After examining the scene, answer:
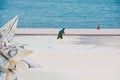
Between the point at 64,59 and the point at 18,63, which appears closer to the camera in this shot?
the point at 18,63

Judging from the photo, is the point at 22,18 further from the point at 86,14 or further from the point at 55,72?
the point at 55,72

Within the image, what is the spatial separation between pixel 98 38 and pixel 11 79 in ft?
61.2

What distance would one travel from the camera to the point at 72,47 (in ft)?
87.1

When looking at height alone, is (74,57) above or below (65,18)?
below

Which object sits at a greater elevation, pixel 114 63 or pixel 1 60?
pixel 1 60

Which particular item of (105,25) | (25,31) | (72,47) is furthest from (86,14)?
(72,47)

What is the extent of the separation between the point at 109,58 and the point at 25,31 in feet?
35.3

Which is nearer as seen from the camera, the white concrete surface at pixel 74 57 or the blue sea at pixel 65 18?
the white concrete surface at pixel 74 57

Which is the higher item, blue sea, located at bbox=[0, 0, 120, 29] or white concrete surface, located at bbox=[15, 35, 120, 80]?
blue sea, located at bbox=[0, 0, 120, 29]

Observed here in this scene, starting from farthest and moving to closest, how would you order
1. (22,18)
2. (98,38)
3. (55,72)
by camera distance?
(22,18) < (98,38) < (55,72)

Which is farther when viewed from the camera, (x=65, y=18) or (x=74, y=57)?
(x=65, y=18)

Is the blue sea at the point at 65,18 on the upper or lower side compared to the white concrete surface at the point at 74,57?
upper

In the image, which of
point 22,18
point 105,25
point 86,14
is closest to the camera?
point 105,25

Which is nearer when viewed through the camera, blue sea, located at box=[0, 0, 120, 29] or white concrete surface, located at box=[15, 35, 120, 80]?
white concrete surface, located at box=[15, 35, 120, 80]
